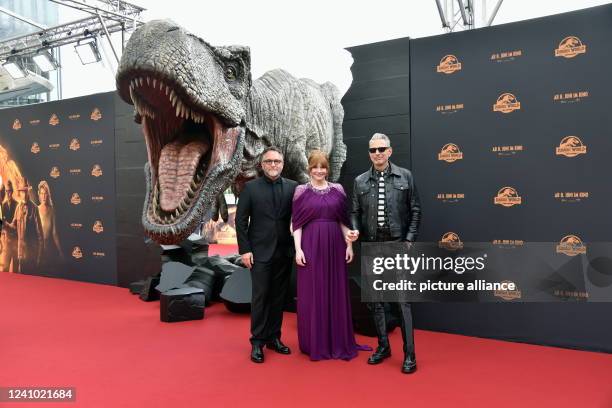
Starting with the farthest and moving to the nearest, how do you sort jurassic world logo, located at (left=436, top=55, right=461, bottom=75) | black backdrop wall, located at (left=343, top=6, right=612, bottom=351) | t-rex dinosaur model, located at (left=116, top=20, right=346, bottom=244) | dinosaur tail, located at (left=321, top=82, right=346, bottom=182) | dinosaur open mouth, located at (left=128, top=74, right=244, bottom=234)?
dinosaur tail, located at (left=321, top=82, right=346, bottom=182) → jurassic world logo, located at (left=436, top=55, right=461, bottom=75) → black backdrop wall, located at (left=343, top=6, right=612, bottom=351) → dinosaur open mouth, located at (left=128, top=74, right=244, bottom=234) → t-rex dinosaur model, located at (left=116, top=20, right=346, bottom=244)

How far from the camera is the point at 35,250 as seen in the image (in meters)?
6.47

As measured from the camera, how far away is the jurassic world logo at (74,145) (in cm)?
600

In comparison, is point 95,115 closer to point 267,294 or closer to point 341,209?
point 267,294

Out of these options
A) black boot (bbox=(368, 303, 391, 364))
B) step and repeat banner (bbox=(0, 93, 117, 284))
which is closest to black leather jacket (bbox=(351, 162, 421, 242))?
black boot (bbox=(368, 303, 391, 364))

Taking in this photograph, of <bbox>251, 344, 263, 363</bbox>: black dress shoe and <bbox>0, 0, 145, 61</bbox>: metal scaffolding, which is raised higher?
<bbox>0, 0, 145, 61</bbox>: metal scaffolding

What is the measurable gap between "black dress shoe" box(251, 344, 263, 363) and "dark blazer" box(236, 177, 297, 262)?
1.81ft

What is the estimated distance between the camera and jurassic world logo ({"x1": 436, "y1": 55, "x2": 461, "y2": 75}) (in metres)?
3.53

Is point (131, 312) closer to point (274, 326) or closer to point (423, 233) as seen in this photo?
point (274, 326)

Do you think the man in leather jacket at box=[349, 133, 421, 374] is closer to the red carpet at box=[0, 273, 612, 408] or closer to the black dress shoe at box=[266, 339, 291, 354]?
the red carpet at box=[0, 273, 612, 408]

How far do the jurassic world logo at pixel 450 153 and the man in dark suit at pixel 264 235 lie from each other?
1.29 m

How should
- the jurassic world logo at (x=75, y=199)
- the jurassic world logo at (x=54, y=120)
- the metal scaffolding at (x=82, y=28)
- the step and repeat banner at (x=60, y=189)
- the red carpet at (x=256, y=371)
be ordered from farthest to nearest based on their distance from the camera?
the metal scaffolding at (x=82, y=28), the jurassic world logo at (x=54, y=120), the jurassic world logo at (x=75, y=199), the step and repeat banner at (x=60, y=189), the red carpet at (x=256, y=371)

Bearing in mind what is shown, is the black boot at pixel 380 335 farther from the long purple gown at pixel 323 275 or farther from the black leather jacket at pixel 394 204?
the black leather jacket at pixel 394 204

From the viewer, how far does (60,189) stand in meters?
6.16

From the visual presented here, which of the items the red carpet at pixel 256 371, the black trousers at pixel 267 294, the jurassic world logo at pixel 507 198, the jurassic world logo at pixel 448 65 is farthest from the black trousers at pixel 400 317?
the jurassic world logo at pixel 448 65
